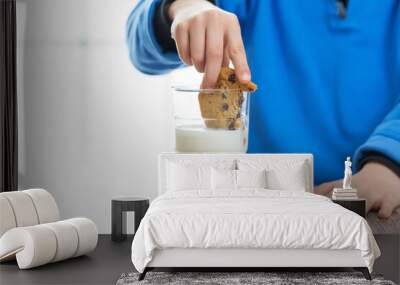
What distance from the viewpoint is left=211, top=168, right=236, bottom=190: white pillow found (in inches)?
205

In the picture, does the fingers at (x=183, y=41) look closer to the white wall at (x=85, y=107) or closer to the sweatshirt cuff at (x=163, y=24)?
the sweatshirt cuff at (x=163, y=24)

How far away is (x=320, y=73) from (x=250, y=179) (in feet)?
4.02

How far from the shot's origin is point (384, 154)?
5.67 metres

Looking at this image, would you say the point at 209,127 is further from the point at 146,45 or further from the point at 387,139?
the point at 387,139

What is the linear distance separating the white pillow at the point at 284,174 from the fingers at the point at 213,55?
0.71 meters

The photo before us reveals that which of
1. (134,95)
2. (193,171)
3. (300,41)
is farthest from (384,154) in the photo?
(134,95)

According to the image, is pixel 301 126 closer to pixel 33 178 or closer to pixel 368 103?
pixel 368 103

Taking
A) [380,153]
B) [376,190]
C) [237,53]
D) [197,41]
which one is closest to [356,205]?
[376,190]

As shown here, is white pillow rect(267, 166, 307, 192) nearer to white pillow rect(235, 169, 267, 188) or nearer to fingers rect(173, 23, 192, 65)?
white pillow rect(235, 169, 267, 188)

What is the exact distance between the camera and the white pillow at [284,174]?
5.31 metres

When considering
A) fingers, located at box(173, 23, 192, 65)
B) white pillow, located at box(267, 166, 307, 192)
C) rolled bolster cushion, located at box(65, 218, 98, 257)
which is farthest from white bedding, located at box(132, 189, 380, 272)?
fingers, located at box(173, 23, 192, 65)

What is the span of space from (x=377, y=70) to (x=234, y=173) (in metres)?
1.54

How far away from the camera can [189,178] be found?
208 inches

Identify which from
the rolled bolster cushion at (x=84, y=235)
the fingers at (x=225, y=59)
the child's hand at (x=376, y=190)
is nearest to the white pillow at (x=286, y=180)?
the child's hand at (x=376, y=190)
